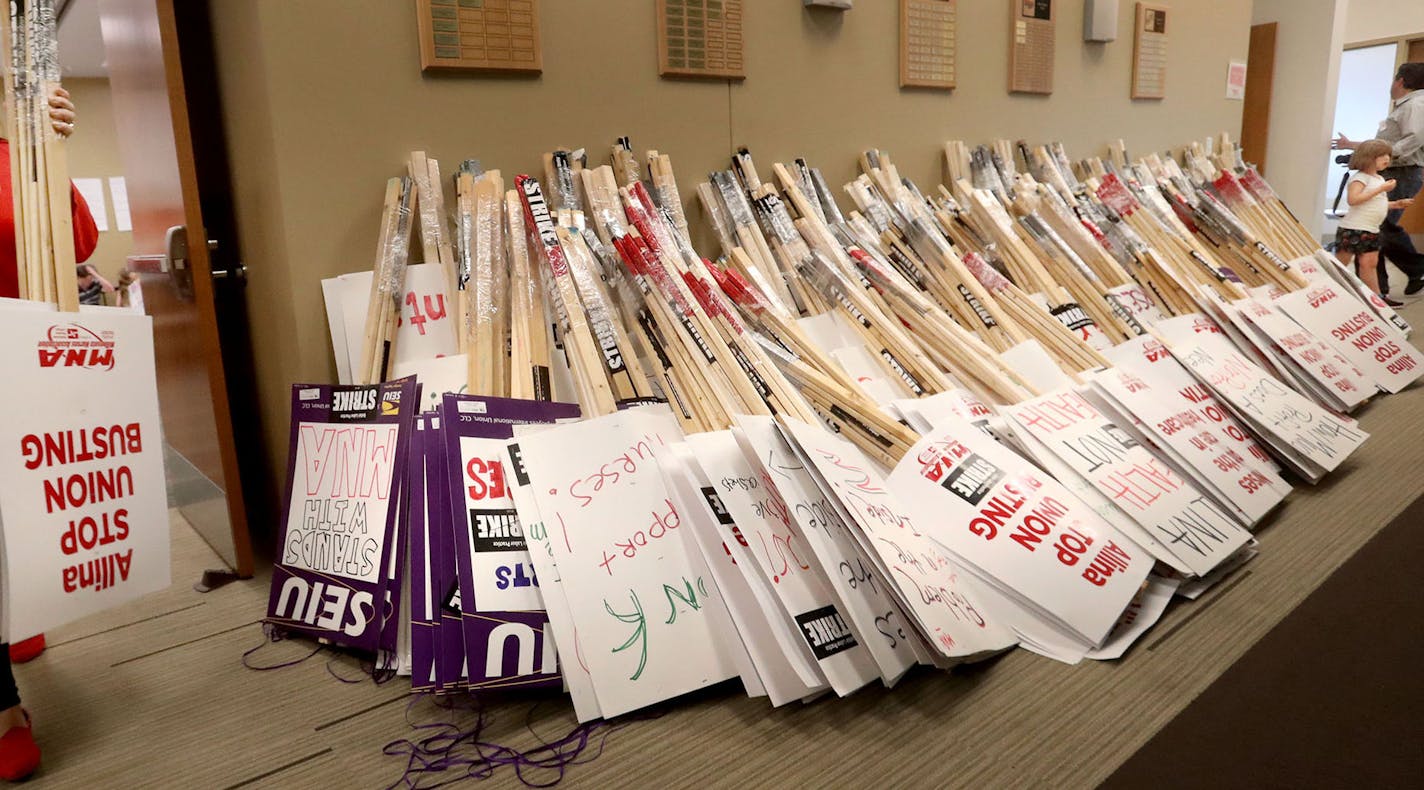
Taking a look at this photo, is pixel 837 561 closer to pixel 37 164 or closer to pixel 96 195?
pixel 37 164

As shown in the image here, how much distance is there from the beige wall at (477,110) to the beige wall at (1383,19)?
743 centimetres

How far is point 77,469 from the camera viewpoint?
1.49 m

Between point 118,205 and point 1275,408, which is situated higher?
point 118,205

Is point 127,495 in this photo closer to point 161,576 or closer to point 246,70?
point 161,576

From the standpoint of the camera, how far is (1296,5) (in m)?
6.02

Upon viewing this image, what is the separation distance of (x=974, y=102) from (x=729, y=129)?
1.38 meters

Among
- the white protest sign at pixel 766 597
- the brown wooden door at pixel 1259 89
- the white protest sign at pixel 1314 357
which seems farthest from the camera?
the brown wooden door at pixel 1259 89

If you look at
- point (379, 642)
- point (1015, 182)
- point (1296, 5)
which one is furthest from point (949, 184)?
point (1296, 5)

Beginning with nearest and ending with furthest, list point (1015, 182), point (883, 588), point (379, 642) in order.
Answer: point (883, 588), point (379, 642), point (1015, 182)

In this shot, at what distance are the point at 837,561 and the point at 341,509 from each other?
1054mm

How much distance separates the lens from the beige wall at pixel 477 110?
197 cm

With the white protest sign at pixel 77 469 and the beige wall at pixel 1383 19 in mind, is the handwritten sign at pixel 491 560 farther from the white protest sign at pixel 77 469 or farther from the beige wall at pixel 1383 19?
the beige wall at pixel 1383 19

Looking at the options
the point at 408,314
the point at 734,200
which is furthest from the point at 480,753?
the point at 734,200

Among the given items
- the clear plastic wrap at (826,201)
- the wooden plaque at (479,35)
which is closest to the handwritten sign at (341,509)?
the wooden plaque at (479,35)
